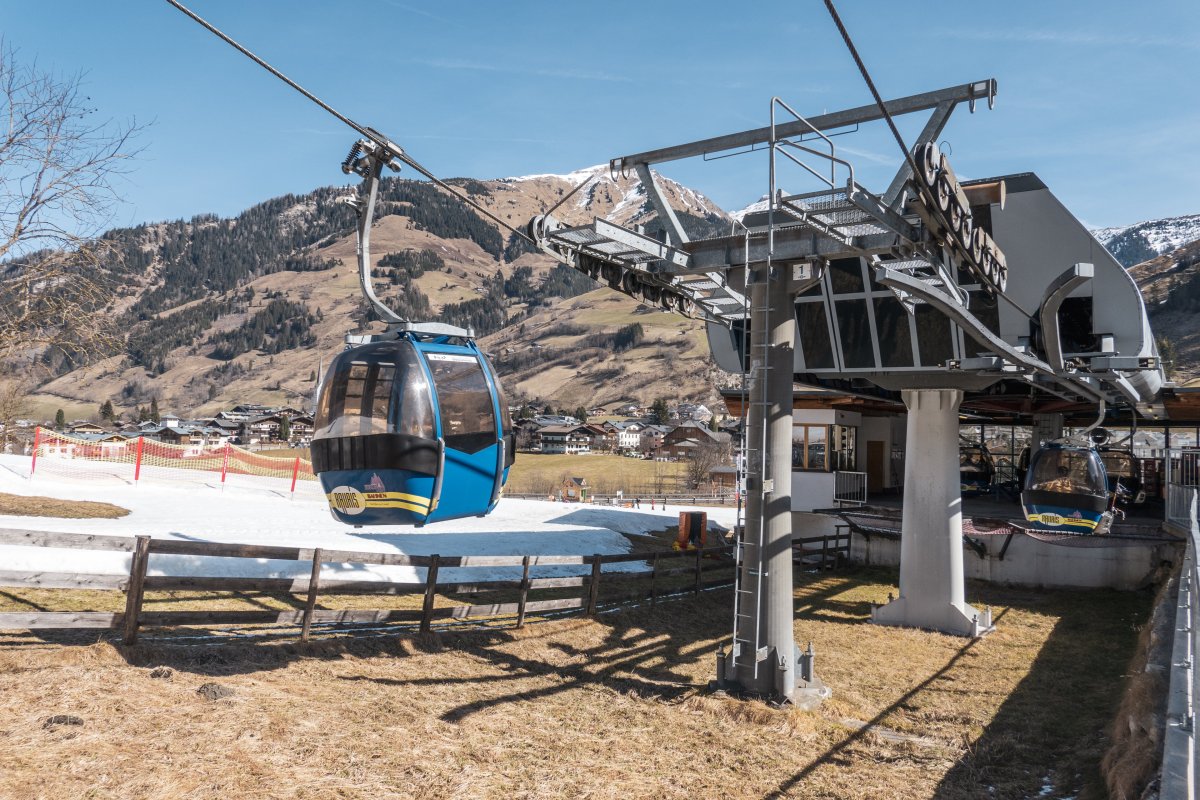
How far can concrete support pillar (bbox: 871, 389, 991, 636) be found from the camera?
18.1m

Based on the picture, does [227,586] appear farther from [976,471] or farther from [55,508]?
[976,471]

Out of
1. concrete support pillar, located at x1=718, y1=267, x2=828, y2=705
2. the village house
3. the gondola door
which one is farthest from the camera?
the village house

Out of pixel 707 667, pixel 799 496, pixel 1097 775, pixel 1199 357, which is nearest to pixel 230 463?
pixel 799 496

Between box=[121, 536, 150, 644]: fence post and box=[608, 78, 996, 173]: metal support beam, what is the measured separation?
8.90 meters

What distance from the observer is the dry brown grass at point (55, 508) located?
56.5 feet

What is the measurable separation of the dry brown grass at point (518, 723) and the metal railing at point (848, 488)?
43.9 feet

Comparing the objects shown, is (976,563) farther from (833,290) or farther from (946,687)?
(946,687)

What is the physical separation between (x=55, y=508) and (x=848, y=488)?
960 inches

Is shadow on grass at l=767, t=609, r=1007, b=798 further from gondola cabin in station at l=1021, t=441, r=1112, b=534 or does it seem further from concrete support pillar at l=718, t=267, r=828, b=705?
gondola cabin in station at l=1021, t=441, r=1112, b=534

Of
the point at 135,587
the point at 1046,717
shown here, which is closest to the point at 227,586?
the point at 135,587

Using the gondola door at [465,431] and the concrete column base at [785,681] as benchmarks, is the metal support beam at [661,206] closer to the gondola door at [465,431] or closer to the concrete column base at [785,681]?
the gondola door at [465,431]

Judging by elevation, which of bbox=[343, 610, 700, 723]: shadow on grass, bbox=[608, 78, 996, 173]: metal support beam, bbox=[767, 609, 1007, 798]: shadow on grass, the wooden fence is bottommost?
bbox=[767, 609, 1007, 798]: shadow on grass

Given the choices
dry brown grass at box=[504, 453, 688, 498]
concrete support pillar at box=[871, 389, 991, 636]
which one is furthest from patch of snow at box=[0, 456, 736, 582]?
dry brown grass at box=[504, 453, 688, 498]

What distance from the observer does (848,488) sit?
29844mm
